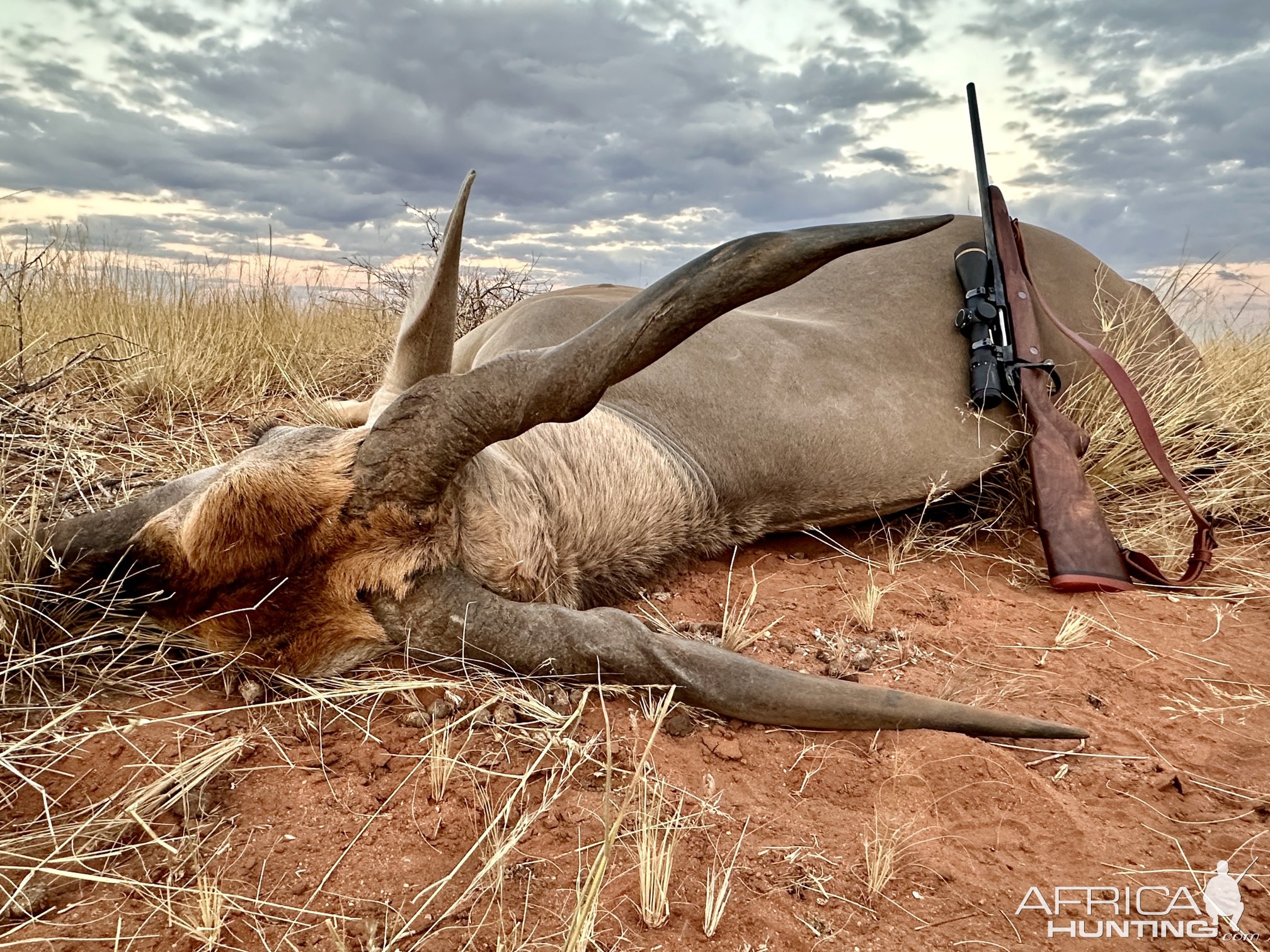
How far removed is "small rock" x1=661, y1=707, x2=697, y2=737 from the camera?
1992 mm

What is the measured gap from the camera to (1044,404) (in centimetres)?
341

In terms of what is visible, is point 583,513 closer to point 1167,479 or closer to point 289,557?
point 289,557

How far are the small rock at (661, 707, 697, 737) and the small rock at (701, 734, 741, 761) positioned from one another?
42 millimetres

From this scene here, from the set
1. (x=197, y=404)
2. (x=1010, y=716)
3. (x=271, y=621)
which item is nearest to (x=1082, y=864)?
(x=1010, y=716)

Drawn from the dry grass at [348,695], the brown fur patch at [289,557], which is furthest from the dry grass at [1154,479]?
the brown fur patch at [289,557]

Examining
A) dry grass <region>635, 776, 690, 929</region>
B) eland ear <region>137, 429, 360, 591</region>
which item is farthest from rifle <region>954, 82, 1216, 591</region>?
eland ear <region>137, 429, 360, 591</region>

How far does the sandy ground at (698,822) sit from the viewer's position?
143 centimetres

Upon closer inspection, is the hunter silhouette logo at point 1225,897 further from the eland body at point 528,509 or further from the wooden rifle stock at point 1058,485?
the wooden rifle stock at point 1058,485

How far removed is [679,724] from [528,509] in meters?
0.71

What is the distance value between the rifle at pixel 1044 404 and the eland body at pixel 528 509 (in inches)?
29.9

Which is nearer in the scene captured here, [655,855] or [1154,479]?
[655,855]

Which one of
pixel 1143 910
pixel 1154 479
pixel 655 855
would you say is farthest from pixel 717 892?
pixel 1154 479

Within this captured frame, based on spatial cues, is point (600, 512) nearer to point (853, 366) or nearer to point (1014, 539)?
point (853, 366)

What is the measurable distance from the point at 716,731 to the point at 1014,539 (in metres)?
2.13
